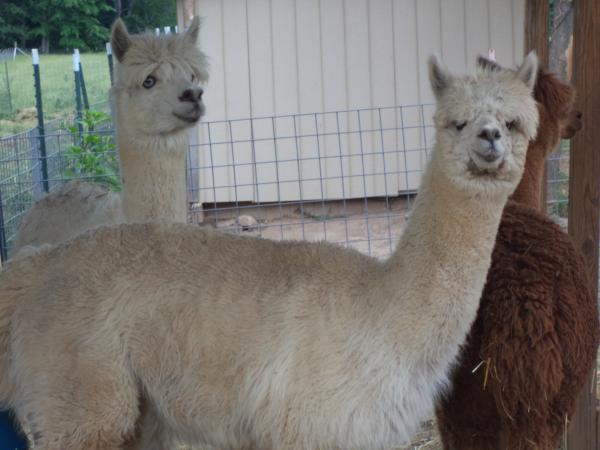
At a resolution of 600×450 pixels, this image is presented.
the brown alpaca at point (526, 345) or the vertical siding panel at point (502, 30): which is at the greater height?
the vertical siding panel at point (502, 30)

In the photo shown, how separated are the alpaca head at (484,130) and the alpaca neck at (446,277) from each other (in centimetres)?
6

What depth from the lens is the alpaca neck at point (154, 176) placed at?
4.52 m

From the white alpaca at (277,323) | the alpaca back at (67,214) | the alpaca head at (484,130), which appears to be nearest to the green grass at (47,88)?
the alpaca back at (67,214)

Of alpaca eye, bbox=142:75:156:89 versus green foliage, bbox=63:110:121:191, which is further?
green foliage, bbox=63:110:121:191

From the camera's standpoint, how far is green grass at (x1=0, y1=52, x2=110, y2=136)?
18219 mm

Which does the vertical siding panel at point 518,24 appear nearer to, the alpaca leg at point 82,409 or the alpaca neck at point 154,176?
the alpaca neck at point 154,176

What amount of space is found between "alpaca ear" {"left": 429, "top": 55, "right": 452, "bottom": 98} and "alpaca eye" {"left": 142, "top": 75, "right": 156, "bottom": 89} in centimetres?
188

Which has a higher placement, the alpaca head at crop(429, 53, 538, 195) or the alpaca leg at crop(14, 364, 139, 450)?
the alpaca head at crop(429, 53, 538, 195)

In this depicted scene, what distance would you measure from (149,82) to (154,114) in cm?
18

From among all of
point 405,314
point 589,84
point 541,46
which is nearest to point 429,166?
point 405,314

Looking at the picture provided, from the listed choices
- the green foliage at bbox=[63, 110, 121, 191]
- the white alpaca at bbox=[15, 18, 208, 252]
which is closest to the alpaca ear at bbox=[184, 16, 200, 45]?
the white alpaca at bbox=[15, 18, 208, 252]

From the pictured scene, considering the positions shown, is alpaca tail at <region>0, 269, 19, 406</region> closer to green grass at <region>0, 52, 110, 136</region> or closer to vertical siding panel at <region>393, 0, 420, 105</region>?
vertical siding panel at <region>393, 0, 420, 105</region>

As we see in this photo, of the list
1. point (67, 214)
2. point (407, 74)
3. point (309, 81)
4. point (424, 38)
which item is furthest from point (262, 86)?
point (67, 214)

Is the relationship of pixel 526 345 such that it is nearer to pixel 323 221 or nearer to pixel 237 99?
pixel 323 221
